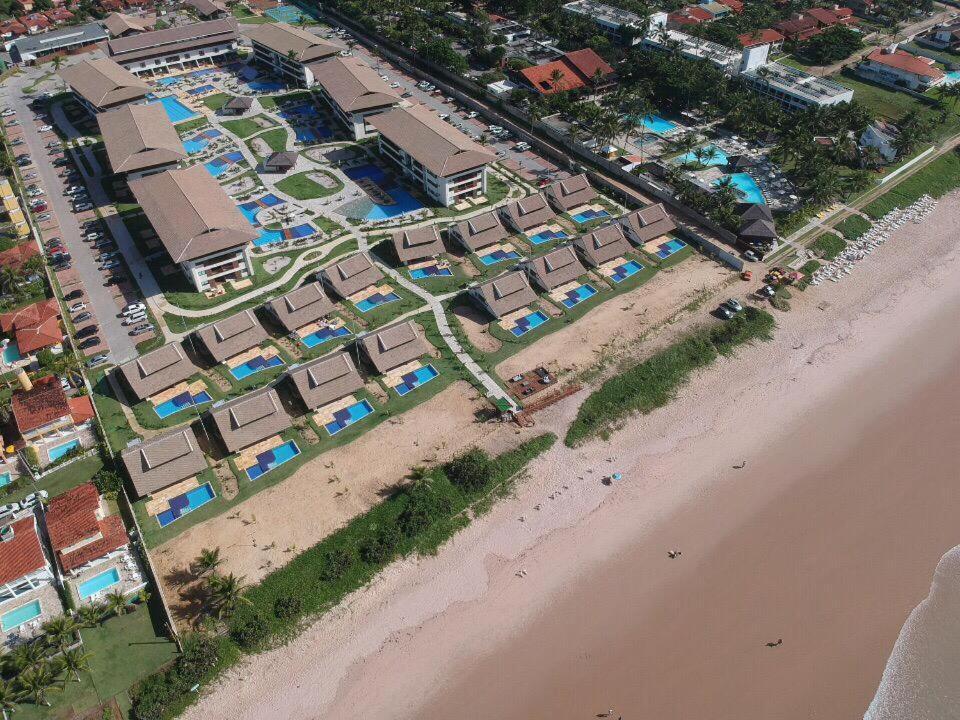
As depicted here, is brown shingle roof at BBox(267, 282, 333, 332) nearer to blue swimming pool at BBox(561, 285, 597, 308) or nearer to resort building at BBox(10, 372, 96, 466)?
resort building at BBox(10, 372, 96, 466)

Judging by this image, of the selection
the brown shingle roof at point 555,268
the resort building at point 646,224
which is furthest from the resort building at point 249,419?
the resort building at point 646,224

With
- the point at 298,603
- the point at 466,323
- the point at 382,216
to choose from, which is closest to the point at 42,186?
the point at 382,216

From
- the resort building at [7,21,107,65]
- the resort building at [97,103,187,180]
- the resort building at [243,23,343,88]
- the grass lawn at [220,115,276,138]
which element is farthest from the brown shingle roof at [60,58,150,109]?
the resort building at [7,21,107,65]

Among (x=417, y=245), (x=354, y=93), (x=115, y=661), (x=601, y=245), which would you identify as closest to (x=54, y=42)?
(x=354, y=93)

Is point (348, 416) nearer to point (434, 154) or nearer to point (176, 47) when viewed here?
point (434, 154)

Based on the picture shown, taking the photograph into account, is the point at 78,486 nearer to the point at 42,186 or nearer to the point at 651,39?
the point at 42,186
